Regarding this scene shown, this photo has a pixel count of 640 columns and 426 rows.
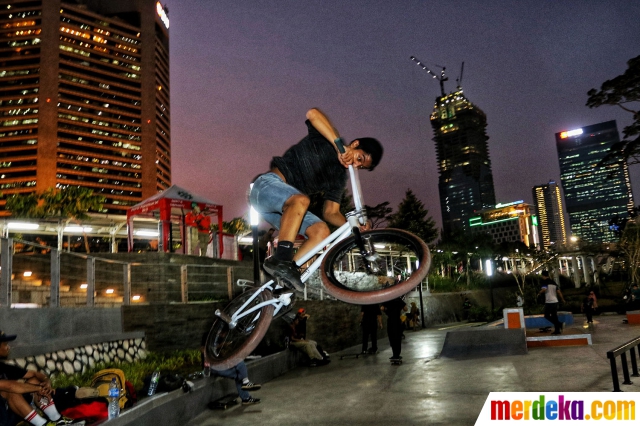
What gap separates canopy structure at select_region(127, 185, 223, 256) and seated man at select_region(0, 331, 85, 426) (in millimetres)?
13457

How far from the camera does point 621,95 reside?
21.2m

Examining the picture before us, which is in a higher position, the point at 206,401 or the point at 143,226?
the point at 143,226

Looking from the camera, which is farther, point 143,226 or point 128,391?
point 143,226

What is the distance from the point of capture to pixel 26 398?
6.33m

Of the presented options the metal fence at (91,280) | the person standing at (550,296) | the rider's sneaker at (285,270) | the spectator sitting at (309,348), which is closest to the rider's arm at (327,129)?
the rider's sneaker at (285,270)

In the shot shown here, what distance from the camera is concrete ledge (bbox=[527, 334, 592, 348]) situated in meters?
13.5

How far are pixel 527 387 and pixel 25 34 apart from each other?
174076 mm

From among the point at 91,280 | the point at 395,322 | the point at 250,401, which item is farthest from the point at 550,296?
the point at 91,280

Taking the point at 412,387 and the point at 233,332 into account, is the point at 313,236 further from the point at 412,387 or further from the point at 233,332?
the point at 412,387

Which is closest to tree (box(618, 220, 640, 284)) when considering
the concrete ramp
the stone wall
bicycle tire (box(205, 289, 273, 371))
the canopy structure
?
the concrete ramp

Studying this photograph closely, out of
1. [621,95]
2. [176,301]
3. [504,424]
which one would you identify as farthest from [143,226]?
[621,95]

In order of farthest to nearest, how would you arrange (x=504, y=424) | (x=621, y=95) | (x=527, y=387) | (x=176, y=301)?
1. (x=621, y=95)
2. (x=176, y=301)
3. (x=527, y=387)
4. (x=504, y=424)

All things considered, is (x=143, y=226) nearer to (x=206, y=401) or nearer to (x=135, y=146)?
(x=206, y=401)

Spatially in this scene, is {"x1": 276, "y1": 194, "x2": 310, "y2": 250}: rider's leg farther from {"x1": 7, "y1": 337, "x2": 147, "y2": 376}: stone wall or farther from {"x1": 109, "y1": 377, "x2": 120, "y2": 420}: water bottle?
{"x1": 7, "y1": 337, "x2": 147, "y2": 376}: stone wall
